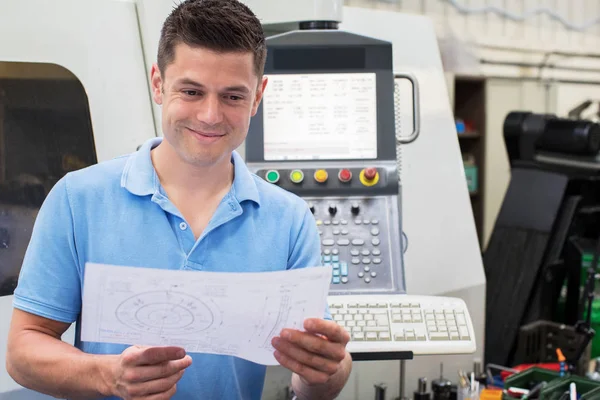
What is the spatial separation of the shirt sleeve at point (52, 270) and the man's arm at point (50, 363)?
24 millimetres

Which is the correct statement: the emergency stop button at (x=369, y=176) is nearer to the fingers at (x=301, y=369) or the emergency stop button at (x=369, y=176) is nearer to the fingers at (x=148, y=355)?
the fingers at (x=301, y=369)

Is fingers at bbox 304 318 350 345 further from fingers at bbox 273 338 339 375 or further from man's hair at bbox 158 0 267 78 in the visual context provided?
man's hair at bbox 158 0 267 78

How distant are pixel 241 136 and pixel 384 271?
2.45ft

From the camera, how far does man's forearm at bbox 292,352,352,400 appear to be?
1.23 meters

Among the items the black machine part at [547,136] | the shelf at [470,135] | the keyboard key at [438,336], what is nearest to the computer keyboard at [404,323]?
the keyboard key at [438,336]

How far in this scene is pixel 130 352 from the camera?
1006 mm

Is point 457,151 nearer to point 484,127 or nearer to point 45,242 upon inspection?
point 45,242

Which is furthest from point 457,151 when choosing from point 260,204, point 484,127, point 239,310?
point 484,127

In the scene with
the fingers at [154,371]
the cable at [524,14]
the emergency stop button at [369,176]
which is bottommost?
the fingers at [154,371]

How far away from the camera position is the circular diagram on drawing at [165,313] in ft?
3.26

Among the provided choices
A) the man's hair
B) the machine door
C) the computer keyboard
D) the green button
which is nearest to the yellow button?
the green button

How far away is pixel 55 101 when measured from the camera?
5.34ft

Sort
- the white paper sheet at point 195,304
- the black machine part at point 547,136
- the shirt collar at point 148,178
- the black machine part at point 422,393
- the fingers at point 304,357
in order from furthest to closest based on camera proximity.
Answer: the black machine part at point 547,136 → the black machine part at point 422,393 → the shirt collar at point 148,178 → the fingers at point 304,357 → the white paper sheet at point 195,304

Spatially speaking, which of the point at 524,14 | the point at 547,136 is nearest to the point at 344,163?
the point at 547,136
